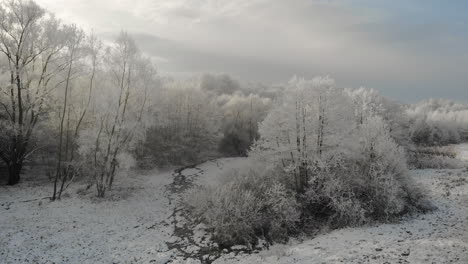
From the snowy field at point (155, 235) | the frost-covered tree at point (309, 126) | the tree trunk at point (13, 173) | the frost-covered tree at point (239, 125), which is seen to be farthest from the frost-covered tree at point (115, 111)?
the frost-covered tree at point (239, 125)

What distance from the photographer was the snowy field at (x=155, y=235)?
15359 millimetres

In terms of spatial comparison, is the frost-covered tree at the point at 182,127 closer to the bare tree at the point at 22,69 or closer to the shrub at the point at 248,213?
the bare tree at the point at 22,69

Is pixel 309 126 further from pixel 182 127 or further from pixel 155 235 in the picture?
pixel 182 127

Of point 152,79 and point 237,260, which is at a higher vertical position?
point 152,79

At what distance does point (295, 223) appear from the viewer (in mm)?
21719

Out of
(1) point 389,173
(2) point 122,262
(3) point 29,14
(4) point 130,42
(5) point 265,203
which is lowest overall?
(2) point 122,262

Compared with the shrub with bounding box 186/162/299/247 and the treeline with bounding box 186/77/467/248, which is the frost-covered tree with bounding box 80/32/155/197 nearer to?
the treeline with bounding box 186/77/467/248

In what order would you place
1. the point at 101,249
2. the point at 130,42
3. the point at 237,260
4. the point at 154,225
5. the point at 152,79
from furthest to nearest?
the point at 152,79 → the point at 130,42 → the point at 154,225 → the point at 101,249 → the point at 237,260

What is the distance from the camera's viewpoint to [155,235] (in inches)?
827

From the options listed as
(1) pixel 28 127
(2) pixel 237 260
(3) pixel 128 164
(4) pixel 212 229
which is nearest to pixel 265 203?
(4) pixel 212 229

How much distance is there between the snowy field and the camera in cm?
1536

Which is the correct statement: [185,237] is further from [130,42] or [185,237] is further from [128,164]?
[130,42]

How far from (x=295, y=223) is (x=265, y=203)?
246 cm

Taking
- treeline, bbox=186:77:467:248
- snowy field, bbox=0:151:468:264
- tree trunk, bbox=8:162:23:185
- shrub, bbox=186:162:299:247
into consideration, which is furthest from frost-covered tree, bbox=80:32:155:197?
shrub, bbox=186:162:299:247
